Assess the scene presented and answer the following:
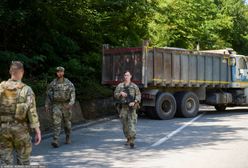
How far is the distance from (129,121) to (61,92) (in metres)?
1.75

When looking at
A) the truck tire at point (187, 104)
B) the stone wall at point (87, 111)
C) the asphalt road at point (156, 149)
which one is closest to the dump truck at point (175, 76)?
the truck tire at point (187, 104)

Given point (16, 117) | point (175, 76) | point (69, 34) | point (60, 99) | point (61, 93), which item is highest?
point (69, 34)

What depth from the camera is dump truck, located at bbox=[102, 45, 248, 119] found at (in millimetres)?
17688

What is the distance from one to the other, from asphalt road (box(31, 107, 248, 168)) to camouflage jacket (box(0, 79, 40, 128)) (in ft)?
7.85

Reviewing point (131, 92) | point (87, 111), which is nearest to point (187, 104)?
point (87, 111)

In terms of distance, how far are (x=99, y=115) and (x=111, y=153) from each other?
352 inches

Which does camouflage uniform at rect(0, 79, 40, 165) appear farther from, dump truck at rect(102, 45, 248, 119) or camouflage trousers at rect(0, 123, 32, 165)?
dump truck at rect(102, 45, 248, 119)

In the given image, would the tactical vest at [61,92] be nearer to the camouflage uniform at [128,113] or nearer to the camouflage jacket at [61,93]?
the camouflage jacket at [61,93]

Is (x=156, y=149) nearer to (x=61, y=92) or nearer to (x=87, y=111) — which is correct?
(x=61, y=92)

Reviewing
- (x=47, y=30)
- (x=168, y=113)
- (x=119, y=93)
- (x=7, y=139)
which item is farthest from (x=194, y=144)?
(x=47, y=30)

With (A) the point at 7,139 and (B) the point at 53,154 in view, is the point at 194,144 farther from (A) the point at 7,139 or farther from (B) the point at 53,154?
(A) the point at 7,139

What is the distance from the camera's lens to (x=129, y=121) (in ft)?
35.5

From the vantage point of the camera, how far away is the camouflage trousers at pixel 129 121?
10.7m

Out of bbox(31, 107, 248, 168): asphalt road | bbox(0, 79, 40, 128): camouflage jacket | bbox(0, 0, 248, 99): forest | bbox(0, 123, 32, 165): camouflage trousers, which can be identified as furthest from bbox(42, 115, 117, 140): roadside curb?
bbox(0, 79, 40, 128): camouflage jacket
